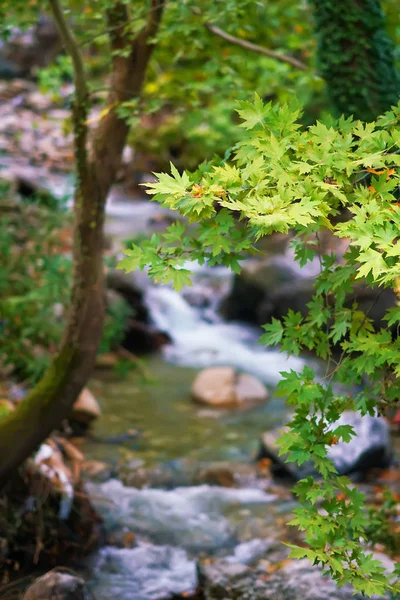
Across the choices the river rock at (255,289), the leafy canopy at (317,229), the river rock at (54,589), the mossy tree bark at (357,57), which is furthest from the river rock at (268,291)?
the leafy canopy at (317,229)

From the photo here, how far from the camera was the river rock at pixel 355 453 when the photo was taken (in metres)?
5.16

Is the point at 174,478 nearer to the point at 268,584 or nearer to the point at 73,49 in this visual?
the point at 268,584

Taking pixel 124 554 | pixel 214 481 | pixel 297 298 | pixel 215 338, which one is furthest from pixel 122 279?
pixel 124 554

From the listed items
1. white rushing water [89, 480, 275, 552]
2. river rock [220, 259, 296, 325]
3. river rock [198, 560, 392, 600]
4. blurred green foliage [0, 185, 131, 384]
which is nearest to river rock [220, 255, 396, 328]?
river rock [220, 259, 296, 325]

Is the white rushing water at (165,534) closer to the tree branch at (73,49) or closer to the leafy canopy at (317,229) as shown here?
the leafy canopy at (317,229)

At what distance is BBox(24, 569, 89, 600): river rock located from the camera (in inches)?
120

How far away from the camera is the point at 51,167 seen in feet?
44.9

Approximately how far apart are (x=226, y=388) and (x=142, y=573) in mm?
3538

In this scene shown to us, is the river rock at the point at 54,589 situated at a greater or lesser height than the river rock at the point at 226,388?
greater

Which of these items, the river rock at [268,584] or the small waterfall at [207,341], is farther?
the small waterfall at [207,341]

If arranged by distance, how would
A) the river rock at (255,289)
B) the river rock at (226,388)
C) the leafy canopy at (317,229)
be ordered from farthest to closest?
the river rock at (255,289) → the river rock at (226,388) → the leafy canopy at (317,229)

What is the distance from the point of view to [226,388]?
7.33 metres

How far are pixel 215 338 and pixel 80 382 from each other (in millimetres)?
6085

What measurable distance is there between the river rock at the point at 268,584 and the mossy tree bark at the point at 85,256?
4.42 feet
